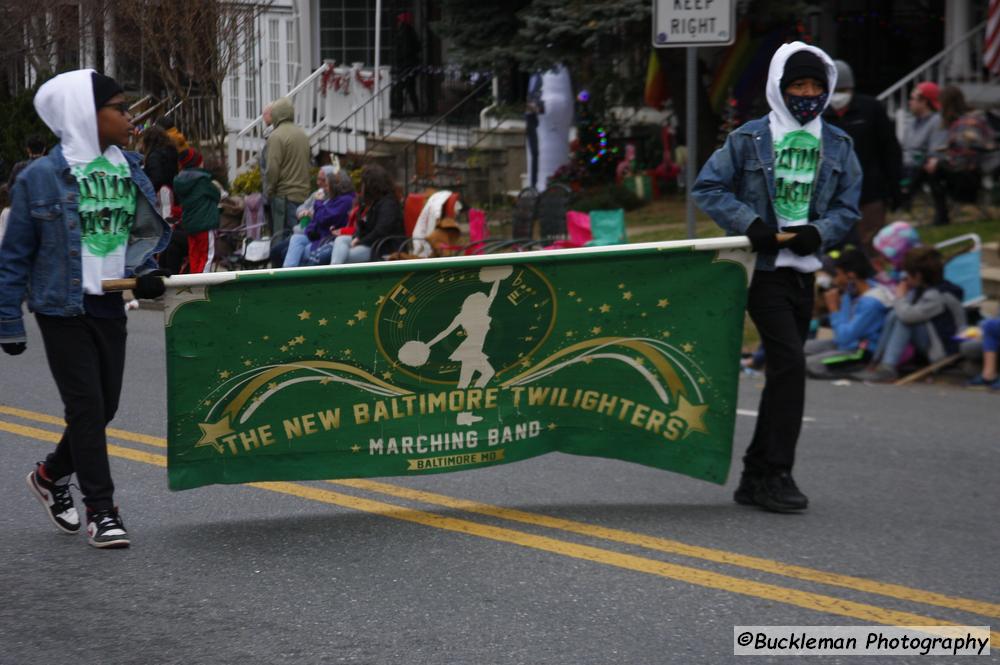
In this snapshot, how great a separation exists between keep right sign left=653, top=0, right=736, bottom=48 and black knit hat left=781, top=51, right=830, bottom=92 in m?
4.10

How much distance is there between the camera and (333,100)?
25328 millimetres

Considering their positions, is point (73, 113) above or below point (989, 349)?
above

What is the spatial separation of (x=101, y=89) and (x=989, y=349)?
6.79 metres

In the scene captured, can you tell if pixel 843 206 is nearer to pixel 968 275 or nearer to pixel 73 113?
pixel 73 113

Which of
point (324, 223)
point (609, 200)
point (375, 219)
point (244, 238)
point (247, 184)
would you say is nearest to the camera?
point (375, 219)

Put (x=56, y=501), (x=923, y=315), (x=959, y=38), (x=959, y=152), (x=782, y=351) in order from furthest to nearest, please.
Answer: (x=959, y=38) < (x=959, y=152) < (x=923, y=315) < (x=782, y=351) < (x=56, y=501)

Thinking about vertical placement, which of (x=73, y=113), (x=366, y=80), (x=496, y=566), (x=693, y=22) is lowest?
(x=496, y=566)

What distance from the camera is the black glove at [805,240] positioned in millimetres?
6270

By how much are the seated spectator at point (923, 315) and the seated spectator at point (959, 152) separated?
363 cm

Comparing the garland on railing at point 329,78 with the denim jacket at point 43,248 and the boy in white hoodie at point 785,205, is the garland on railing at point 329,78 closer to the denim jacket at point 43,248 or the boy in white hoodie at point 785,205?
the boy in white hoodie at point 785,205

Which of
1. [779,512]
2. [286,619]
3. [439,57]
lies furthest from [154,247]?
[439,57]

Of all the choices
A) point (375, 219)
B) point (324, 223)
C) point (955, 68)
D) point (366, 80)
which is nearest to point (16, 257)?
point (375, 219)

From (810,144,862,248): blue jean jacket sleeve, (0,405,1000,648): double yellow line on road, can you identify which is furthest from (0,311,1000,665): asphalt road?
(810,144,862,248): blue jean jacket sleeve

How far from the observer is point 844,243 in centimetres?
1292
